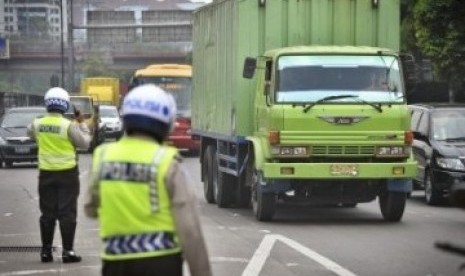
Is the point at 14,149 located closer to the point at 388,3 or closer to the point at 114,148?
the point at 388,3

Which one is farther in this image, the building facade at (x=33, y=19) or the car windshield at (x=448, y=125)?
the building facade at (x=33, y=19)

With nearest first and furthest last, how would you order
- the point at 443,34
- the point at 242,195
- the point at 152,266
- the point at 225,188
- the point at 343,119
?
the point at 152,266, the point at 343,119, the point at 242,195, the point at 225,188, the point at 443,34

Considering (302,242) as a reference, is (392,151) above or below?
above

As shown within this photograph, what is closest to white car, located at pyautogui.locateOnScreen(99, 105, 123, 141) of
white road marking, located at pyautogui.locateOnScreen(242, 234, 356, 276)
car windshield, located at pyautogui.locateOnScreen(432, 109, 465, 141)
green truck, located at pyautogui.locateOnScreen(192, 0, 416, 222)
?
car windshield, located at pyautogui.locateOnScreen(432, 109, 465, 141)

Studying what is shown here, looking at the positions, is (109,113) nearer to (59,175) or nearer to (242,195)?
(242,195)

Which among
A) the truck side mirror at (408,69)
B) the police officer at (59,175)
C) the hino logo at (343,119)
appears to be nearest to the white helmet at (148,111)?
the police officer at (59,175)

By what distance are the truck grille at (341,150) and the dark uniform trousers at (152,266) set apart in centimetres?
1002

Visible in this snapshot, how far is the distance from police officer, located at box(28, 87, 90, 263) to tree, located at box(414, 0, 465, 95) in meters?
19.7

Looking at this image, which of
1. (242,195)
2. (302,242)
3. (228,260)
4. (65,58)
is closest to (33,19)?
(65,58)

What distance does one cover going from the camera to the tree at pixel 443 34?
30.4 metres

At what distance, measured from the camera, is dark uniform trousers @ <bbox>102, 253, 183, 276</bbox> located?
208 inches

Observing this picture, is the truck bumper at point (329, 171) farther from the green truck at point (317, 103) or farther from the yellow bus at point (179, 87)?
the yellow bus at point (179, 87)

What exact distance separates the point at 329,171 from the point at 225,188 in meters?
3.62

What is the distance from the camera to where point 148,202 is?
17.5ft
